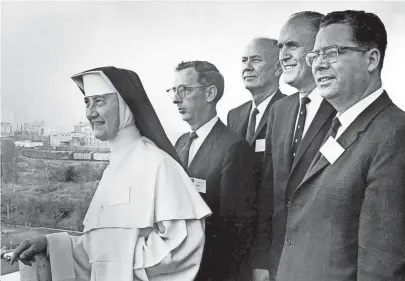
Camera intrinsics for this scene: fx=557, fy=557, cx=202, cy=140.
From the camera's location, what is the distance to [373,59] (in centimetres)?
262

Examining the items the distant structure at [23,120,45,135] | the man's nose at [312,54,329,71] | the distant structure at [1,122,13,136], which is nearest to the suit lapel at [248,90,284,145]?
the man's nose at [312,54,329,71]

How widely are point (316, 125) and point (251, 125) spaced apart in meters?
0.39

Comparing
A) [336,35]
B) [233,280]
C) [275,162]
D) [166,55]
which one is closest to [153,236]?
[233,280]

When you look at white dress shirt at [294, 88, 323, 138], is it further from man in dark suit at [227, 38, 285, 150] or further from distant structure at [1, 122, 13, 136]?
distant structure at [1, 122, 13, 136]

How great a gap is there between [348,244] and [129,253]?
113 centimetres

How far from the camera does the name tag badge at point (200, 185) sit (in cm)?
302

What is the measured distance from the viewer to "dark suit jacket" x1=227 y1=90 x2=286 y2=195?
9.70ft

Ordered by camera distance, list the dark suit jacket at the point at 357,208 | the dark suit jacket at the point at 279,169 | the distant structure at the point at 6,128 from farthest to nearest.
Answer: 1. the distant structure at the point at 6,128
2. the dark suit jacket at the point at 279,169
3. the dark suit jacket at the point at 357,208

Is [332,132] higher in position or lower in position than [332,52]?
lower

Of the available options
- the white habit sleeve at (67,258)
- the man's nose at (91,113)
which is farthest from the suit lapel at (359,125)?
the white habit sleeve at (67,258)

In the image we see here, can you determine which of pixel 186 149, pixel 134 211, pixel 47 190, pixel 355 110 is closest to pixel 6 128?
pixel 47 190

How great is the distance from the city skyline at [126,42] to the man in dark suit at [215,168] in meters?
0.06

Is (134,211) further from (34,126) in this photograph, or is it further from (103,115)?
(34,126)

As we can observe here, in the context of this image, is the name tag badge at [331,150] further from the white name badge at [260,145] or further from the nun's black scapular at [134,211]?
the nun's black scapular at [134,211]
